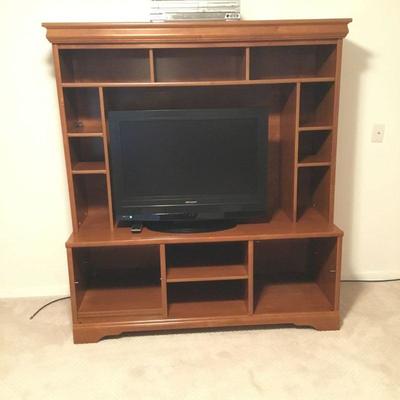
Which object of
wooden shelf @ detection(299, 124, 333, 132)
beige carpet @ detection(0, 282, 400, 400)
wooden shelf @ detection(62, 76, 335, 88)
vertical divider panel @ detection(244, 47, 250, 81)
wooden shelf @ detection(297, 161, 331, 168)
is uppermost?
vertical divider panel @ detection(244, 47, 250, 81)

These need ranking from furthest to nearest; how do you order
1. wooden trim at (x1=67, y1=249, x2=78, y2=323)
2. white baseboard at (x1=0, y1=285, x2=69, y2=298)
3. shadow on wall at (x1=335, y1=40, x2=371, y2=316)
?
white baseboard at (x1=0, y1=285, x2=69, y2=298)
shadow on wall at (x1=335, y1=40, x2=371, y2=316)
wooden trim at (x1=67, y1=249, x2=78, y2=323)

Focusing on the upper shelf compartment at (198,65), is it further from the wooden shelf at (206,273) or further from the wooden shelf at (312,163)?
the wooden shelf at (206,273)

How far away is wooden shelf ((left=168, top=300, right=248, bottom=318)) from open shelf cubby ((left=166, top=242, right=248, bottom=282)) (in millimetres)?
199

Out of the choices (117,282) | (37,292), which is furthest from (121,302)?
(37,292)

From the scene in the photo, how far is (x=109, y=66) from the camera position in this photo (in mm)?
2270

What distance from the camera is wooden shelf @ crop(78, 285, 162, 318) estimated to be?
2.15 meters

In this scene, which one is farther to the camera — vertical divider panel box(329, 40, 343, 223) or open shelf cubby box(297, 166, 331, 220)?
open shelf cubby box(297, 166, 331, 220)

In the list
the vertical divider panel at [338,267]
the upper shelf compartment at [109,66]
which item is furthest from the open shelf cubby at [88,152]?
the vertical divider panel at [338,267]

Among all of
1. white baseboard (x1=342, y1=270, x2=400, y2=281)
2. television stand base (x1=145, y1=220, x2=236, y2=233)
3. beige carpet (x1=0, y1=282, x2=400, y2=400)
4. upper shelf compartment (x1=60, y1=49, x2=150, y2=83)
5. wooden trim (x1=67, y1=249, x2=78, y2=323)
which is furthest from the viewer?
white baseboard (x1=342, y1=270, x2=400, y2=281)

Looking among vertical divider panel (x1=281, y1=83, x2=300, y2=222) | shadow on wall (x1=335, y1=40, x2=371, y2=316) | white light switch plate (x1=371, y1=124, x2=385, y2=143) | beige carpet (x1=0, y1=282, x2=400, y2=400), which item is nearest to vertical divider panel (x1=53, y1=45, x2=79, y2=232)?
beige carpet (x1=0, y1=282, x2=400, y2=400)

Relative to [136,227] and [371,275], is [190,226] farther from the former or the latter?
[371,275]

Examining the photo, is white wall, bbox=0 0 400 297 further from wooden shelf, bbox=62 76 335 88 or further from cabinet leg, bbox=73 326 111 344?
cabinet leg, bbox=73 326 111 344

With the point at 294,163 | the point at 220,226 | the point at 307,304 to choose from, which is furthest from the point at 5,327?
the point at 294,163

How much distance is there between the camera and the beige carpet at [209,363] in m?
1.74
